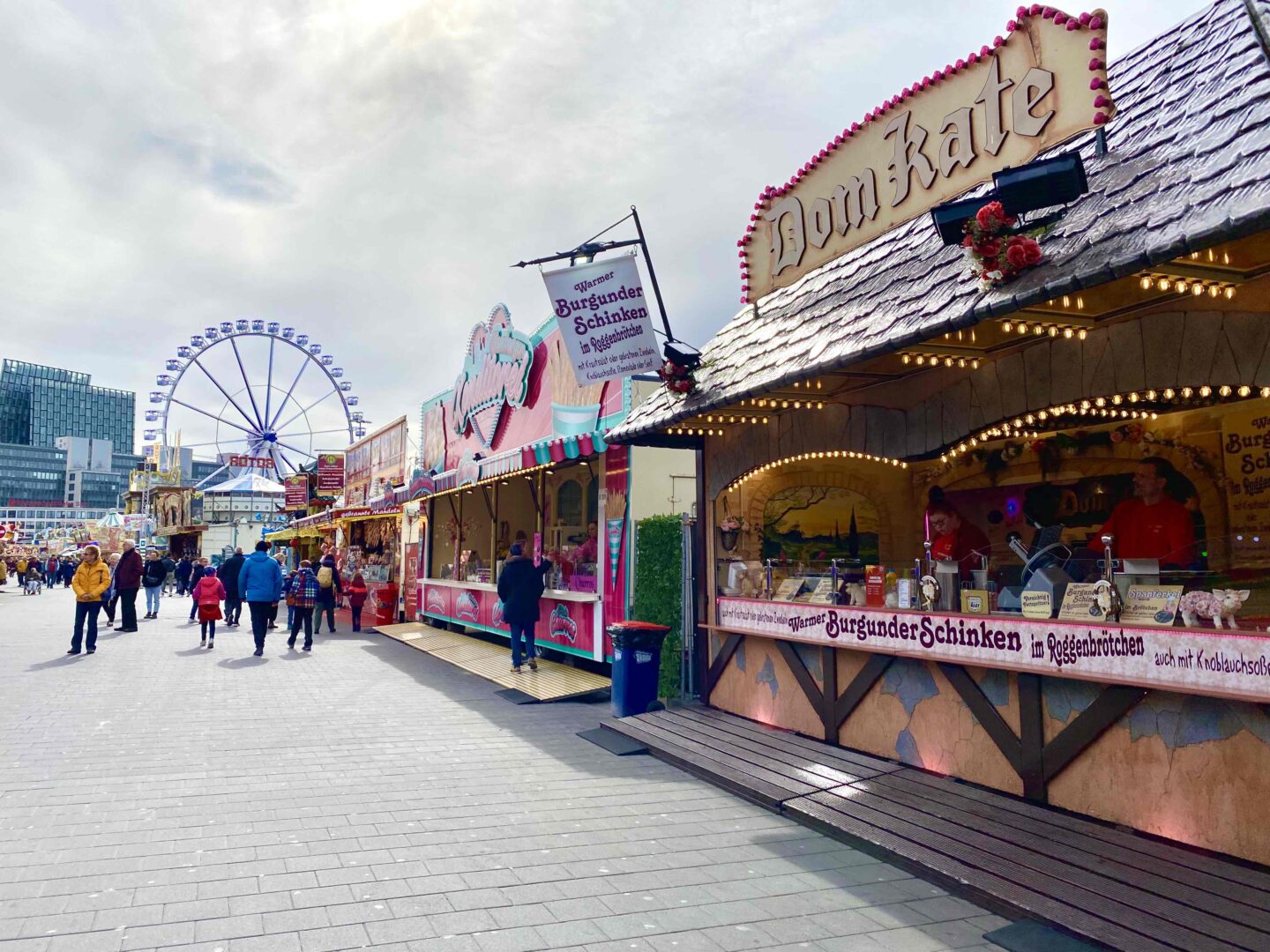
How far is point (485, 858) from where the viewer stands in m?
4.62

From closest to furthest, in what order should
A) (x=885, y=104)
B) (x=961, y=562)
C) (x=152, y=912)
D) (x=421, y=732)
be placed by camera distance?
(x=152, y=912), (x=961, y=562), (x=885, y=104), (x=421, y=732)

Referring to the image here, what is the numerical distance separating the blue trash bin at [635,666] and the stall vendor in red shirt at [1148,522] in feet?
13.3

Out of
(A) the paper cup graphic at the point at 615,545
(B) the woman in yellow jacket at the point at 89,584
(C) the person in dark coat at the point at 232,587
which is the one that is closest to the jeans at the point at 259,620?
(B) the woman in yellow jacket at the point at 89,584

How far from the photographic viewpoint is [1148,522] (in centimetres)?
614

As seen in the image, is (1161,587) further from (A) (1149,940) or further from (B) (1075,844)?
(A) (1149,940)

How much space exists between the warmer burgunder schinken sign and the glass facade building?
8048 inches

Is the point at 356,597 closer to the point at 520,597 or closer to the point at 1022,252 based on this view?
the point at 520,597

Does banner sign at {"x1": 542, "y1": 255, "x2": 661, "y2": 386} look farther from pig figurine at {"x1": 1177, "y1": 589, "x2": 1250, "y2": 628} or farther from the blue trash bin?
pig figurine at {"x1": 1177, "y1": 589, "x2": 1250, "y2": 628}

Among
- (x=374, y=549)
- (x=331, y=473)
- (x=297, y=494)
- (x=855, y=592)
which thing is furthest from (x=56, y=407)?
(x=855, y=592)

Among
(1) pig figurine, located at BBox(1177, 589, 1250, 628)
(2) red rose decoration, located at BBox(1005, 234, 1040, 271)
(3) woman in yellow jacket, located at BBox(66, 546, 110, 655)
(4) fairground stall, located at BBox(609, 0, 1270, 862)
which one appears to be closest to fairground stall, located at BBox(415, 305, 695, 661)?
(4) fairground stall, located at BBox(609, 0, 1270, 862)

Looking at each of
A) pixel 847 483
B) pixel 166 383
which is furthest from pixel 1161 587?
pixel 166 383

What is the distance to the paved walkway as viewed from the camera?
Result: 369 centimetres

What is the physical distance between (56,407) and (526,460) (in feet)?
682

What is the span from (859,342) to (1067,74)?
74.2 inches
